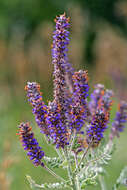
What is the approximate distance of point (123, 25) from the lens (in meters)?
11.9

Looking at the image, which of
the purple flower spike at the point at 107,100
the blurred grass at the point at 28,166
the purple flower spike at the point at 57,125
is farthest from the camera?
the blurred grass at the point at 28,166

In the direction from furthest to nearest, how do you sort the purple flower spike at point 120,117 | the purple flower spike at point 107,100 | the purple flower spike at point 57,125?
1. the purple flower spike at point 120,117
2. the purple flower spike at point 107,100
3. the purple flower spike at point 57,125

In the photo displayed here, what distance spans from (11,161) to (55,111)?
3.89 ft

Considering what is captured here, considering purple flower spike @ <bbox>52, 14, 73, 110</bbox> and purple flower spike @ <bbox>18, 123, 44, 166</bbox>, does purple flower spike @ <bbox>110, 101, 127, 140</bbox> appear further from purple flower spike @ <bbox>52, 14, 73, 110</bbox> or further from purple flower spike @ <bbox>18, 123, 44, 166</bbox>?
purple flower spike @ <bbox>18, 123, 44, 166</bbox>

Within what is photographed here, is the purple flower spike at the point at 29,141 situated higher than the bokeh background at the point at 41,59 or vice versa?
the bokeh background at the point at 41,59

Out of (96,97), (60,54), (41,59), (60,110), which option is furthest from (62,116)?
(41,59)

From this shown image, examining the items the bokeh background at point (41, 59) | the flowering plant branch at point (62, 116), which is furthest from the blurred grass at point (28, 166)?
the flowering plant branch at point (62, 116)

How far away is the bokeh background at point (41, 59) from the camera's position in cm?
455

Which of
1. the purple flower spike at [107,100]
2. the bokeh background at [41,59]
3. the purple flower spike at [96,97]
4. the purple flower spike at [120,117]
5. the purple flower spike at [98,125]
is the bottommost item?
the purple flower spike at [98,125]

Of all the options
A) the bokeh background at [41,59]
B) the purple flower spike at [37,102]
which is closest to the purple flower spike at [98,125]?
the purple flower spike at [37,102]

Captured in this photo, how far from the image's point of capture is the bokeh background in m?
4.55

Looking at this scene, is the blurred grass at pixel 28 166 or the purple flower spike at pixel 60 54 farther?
the blurred grass at pixel 28 166

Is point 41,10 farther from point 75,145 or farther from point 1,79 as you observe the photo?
point 75,145

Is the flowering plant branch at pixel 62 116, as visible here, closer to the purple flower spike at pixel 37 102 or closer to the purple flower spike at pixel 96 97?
the purple flower spike at pixel 37 102
